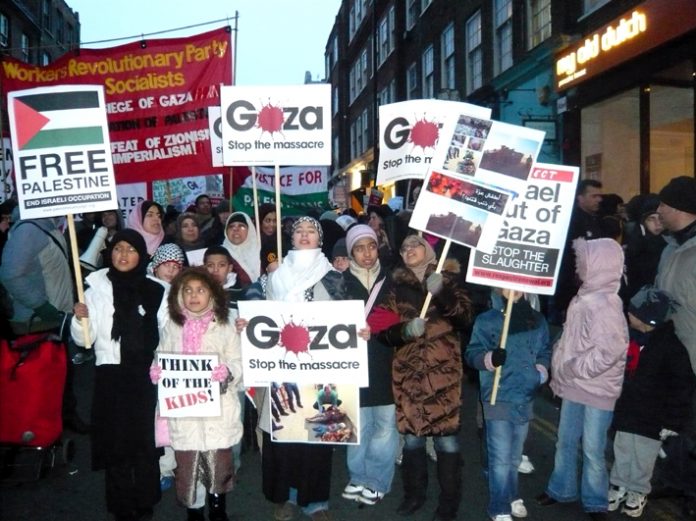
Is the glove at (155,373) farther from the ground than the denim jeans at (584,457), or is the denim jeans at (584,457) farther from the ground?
the glove at (155,373)

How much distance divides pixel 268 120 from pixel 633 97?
8.89 metres

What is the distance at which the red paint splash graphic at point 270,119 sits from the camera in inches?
217

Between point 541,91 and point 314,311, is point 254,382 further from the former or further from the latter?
point 541,91

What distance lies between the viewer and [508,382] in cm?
459

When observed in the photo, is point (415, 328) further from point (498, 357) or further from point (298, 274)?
point (298, 274)

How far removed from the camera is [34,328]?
5.55 m

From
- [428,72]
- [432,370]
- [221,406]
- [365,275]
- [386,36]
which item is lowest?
[221,406]

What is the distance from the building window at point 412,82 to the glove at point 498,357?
883 inches

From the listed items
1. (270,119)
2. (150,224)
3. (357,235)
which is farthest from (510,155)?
(150,224)

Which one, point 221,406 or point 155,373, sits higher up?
point 155,373

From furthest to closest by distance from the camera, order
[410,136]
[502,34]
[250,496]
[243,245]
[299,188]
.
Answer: [502,34], [299,188], [243,245], [410,136], [250,496]

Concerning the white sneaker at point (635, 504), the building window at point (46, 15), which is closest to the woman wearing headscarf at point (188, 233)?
the white sneaker at point (635, 504)

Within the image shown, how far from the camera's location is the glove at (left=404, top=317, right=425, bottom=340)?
4.36m

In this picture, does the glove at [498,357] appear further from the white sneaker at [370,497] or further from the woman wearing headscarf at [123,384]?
the woman wearing headscarf at [123,384]
